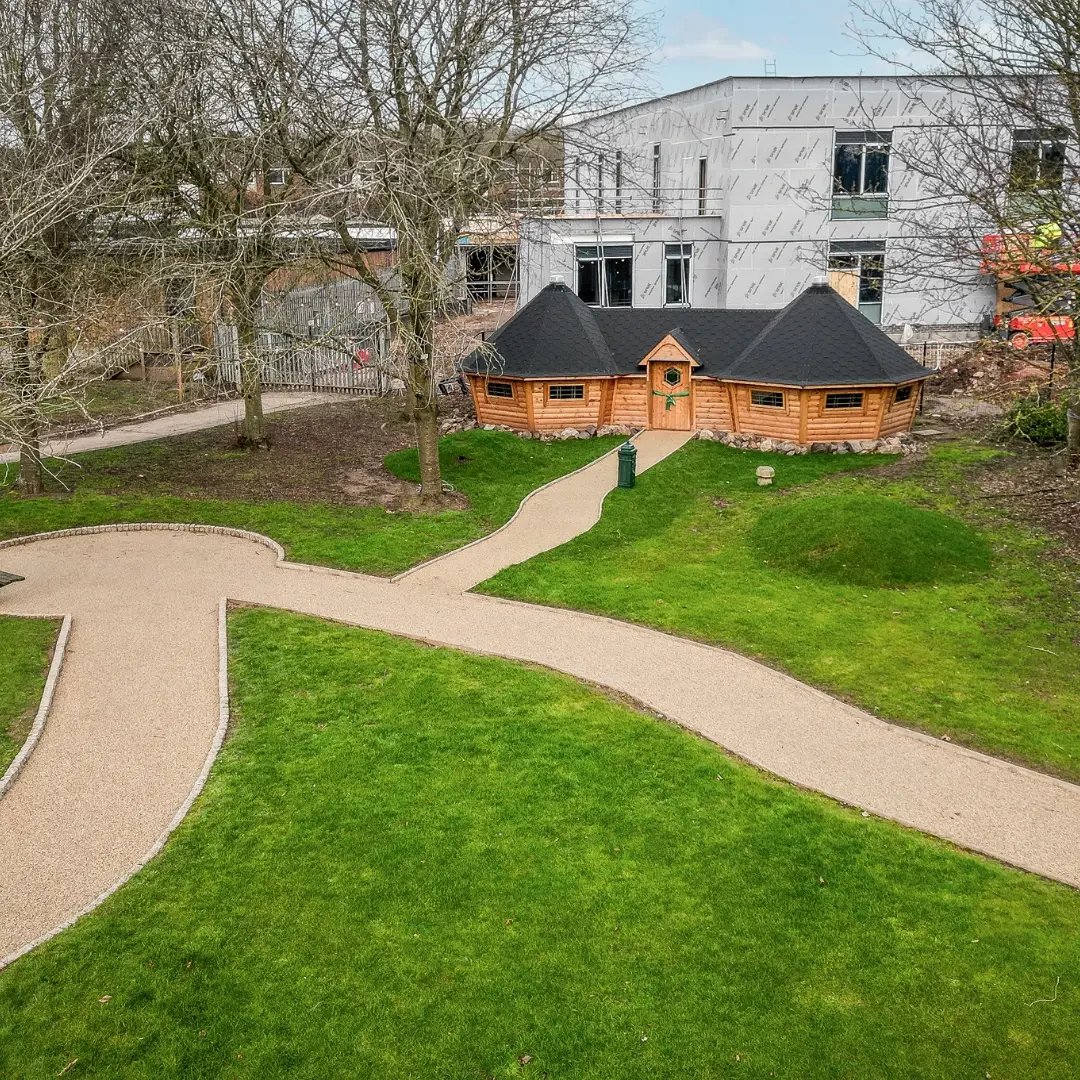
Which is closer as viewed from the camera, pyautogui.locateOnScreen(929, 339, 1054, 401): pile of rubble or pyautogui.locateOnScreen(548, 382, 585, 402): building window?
pyautogui.locateOnScreen(548, 382, 585, 402): building window

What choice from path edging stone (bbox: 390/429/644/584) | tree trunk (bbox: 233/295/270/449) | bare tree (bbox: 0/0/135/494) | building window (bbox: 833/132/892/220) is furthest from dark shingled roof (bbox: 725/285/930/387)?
bare tree (bbox: 0/0/135/494)

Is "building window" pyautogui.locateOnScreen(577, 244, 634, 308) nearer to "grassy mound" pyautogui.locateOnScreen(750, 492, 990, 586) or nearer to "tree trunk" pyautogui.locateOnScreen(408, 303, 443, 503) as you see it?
"tree trunk" pyautogui.locateOnScreen(408, 303, 443, 503)

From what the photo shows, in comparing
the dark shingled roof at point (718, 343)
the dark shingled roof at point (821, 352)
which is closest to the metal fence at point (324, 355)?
the dark shingled roof at point (718, 343)

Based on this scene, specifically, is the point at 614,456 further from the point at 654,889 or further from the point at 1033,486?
the point at 654,889

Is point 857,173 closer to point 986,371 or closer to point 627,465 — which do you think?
point 986,371

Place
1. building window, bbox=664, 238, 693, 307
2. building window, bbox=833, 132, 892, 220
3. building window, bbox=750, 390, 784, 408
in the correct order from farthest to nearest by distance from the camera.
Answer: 1. building window, bbox=664, 238, 693, 307
2. building window, bbox=833, 132, 892, 220
3. building window, bbox=750, 390, 784, 408

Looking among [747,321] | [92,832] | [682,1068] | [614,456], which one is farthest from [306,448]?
[682,1068]
